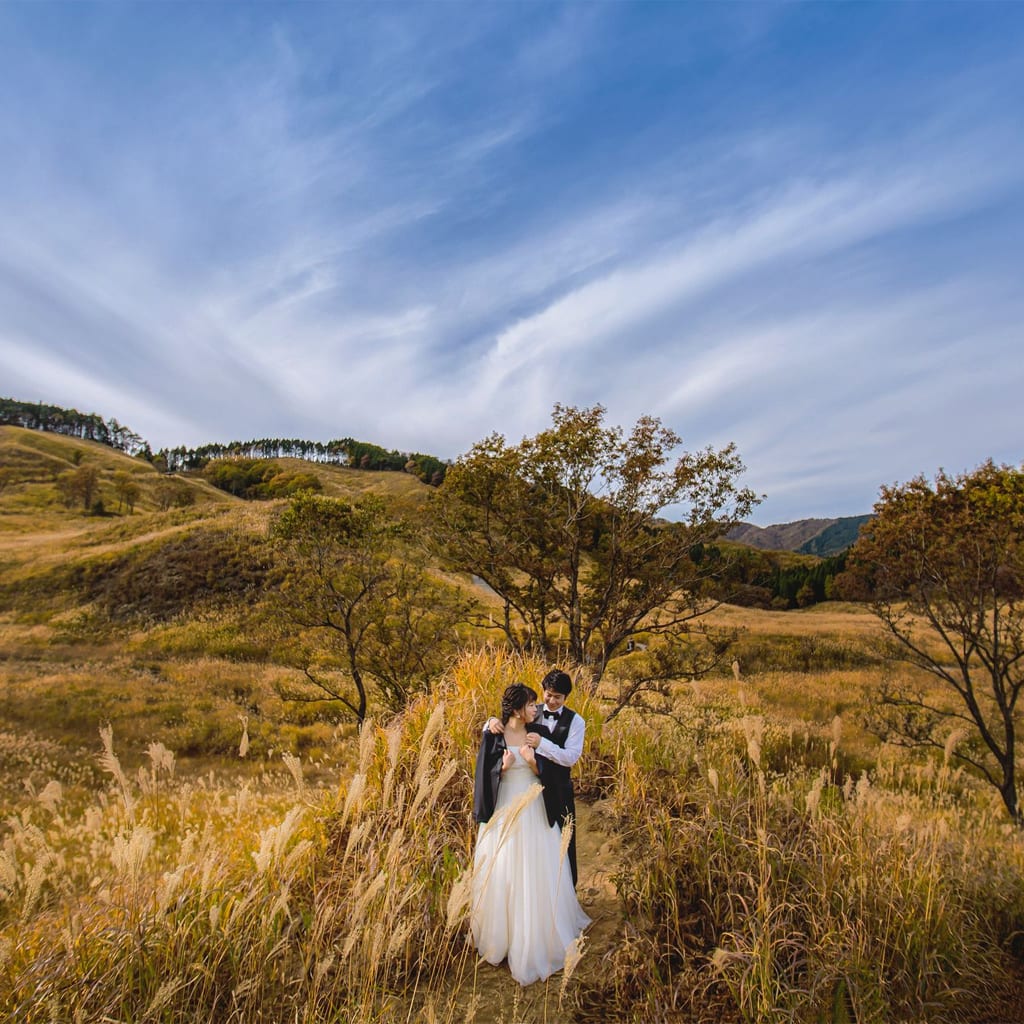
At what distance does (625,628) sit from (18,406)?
20883cm

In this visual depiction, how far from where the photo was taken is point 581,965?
476cm

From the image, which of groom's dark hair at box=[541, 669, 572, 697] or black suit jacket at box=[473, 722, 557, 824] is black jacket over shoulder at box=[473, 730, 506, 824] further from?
groom's dark hair at box=[541, 669, 572, 697]

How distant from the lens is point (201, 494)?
111m

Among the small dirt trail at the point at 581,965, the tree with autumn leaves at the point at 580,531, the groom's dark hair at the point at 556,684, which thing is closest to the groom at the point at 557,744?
the groom's dark hair at the point at 556,684

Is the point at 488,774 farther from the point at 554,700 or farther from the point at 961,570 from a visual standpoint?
the point at 961,570

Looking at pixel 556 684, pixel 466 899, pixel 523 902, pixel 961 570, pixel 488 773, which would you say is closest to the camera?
pixel 466 899

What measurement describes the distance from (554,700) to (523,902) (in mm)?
1556

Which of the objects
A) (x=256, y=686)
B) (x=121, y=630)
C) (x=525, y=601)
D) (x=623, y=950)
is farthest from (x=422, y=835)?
(x=121, y=630)

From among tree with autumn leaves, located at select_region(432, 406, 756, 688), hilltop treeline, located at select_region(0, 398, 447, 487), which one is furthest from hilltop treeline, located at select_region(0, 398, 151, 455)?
tree with autumn leaves, located at select_region(432, 406, 756, 688)

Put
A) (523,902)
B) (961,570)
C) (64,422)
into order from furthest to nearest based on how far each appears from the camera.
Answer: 1. (64,422)
2. (961,570)
3. (523,902)

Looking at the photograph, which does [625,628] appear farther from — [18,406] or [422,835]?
[18,406]

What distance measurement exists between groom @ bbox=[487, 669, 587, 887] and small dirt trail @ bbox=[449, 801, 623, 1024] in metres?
0.55

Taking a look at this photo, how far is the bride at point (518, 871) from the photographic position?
455cm

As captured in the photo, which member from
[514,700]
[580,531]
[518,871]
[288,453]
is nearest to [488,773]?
[514,700]
